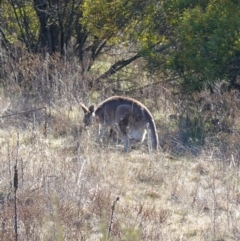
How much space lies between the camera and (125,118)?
10.1 meters

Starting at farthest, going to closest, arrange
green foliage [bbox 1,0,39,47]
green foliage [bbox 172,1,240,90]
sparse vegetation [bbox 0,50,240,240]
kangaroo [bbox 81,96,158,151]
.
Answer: green foliage [bbox 1,0,39,47]
green foliage [bbox 172,1,240,90]
kangaroo [bbox 81,96,158,151]
sparse vegetation [bbox 0,50,240,240]

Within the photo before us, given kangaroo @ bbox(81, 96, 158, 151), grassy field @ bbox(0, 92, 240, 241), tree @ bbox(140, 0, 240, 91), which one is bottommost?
grassy field @ bbox(0, 92, 240, 241)

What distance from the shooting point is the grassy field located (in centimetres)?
610

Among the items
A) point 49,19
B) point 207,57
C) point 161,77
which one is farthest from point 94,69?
point 207,57

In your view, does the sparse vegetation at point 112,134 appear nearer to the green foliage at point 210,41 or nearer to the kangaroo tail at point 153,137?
the green foliage at point 210,41

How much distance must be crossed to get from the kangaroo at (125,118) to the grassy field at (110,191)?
0.20 meters

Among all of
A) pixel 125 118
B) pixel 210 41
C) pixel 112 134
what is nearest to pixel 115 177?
pixel 125 118

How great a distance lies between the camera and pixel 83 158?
8.28m

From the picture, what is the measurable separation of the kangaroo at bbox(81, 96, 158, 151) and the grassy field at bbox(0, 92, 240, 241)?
197 mm

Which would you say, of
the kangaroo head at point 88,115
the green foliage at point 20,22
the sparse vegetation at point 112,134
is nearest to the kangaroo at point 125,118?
the kangaroo head at point 88,115

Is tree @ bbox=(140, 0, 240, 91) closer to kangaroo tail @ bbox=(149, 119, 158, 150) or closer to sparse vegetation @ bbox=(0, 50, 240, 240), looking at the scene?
sparse vegetation @ bbox=(0, 50, 240, 240)

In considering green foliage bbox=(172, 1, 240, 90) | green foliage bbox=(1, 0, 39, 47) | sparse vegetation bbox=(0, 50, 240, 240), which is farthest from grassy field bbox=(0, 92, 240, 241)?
green foliage bbox=(1, 0, 39, 47)

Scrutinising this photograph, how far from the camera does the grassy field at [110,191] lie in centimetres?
610

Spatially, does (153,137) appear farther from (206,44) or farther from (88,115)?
(206,44)
